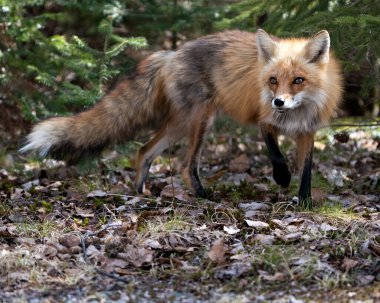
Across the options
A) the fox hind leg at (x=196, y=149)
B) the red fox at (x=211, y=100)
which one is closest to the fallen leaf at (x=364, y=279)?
the red fox at (x=211, y=100)

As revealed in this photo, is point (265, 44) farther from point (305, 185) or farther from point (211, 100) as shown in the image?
point (305, 185)

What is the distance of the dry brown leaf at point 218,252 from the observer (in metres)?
4.12

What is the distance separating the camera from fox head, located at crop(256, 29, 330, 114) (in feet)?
17.5

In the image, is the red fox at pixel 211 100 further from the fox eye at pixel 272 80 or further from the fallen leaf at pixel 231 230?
the fallen leaf at pixel 231 230

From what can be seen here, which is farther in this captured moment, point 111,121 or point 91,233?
point 111,121

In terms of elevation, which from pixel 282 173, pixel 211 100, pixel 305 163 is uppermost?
pixel 211 100

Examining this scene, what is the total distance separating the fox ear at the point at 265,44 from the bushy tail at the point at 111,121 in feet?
4.07

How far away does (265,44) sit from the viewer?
5.61m

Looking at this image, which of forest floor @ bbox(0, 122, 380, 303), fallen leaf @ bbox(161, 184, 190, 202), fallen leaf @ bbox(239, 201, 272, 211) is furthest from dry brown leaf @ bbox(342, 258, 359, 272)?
fallen leaf @ bbox(161, 184, 190, 202)

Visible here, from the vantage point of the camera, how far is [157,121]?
259 inches

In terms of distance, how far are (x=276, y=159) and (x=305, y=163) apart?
0.90ft

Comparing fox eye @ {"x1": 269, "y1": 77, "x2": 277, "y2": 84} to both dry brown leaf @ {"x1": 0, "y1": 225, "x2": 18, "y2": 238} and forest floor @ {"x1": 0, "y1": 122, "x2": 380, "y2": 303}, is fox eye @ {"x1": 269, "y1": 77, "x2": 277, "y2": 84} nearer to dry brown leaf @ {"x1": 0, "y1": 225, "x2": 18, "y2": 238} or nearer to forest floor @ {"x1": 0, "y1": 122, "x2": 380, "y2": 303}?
forest floor @ {"x1": 0, "y1": 122, "x2": 380, "y2": 303}

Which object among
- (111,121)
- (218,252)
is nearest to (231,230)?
(218,252)

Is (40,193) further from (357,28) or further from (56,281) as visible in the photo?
(357,28)
